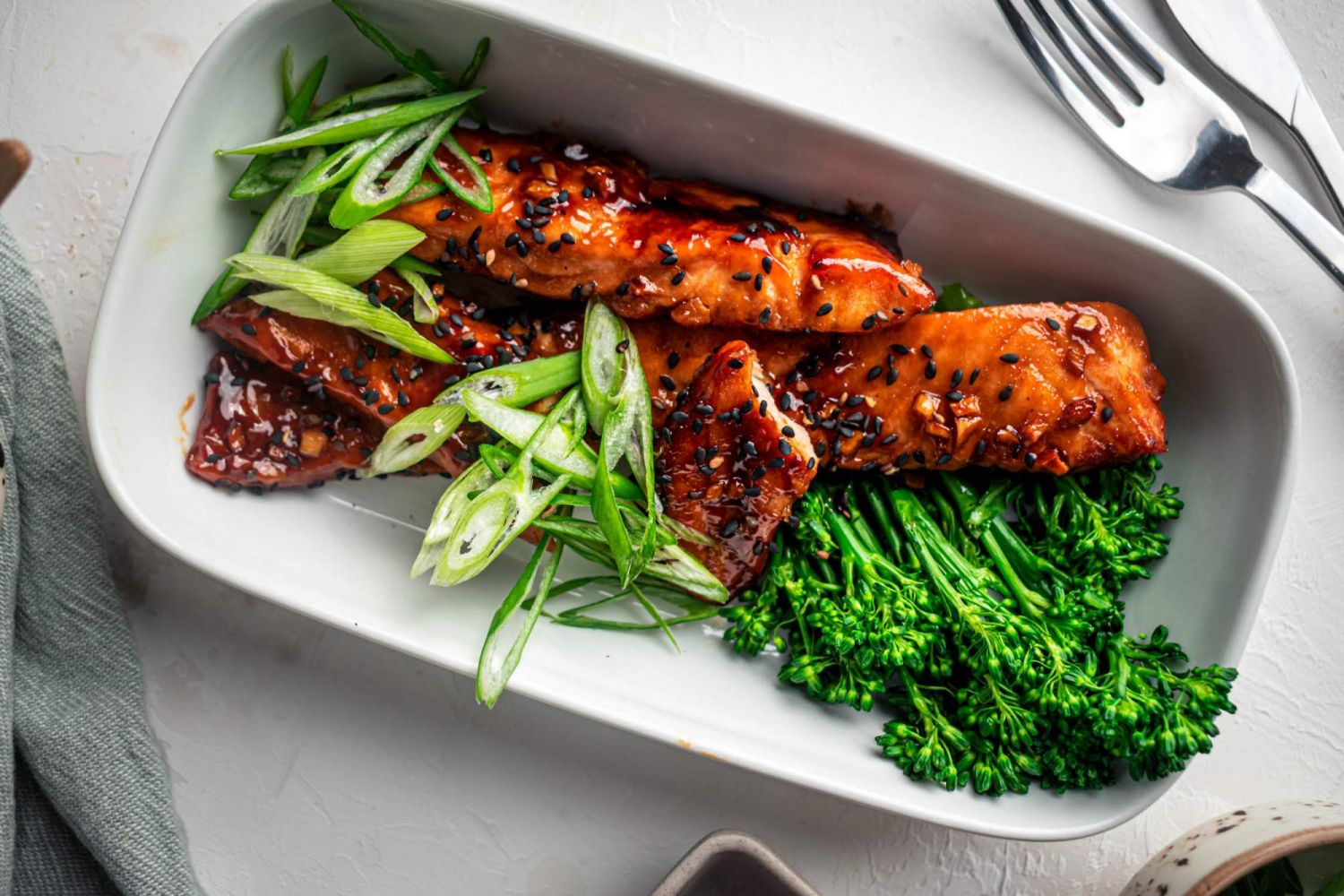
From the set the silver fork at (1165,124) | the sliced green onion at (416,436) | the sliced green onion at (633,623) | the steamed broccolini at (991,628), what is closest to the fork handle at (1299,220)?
the silver fork at (1165,124)

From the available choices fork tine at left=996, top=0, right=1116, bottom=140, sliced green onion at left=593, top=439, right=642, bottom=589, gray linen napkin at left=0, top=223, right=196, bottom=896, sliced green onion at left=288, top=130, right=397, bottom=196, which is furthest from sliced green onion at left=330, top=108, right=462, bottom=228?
fork tine at left=996, top=0, right=1116, bottom=140

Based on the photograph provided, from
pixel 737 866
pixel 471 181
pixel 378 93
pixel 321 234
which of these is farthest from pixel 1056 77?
pixel 737 866

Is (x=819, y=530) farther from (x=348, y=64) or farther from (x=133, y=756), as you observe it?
(x=133, y=756)

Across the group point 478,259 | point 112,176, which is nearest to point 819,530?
point 478,259

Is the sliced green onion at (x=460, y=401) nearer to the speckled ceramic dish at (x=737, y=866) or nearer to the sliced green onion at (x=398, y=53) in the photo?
the sliced green onion at (x=398, y=53)

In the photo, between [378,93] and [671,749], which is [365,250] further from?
[671,749]

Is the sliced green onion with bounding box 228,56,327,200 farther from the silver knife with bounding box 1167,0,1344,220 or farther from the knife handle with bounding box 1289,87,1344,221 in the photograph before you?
the knife handle with bounding box 1289,87,1344,221
